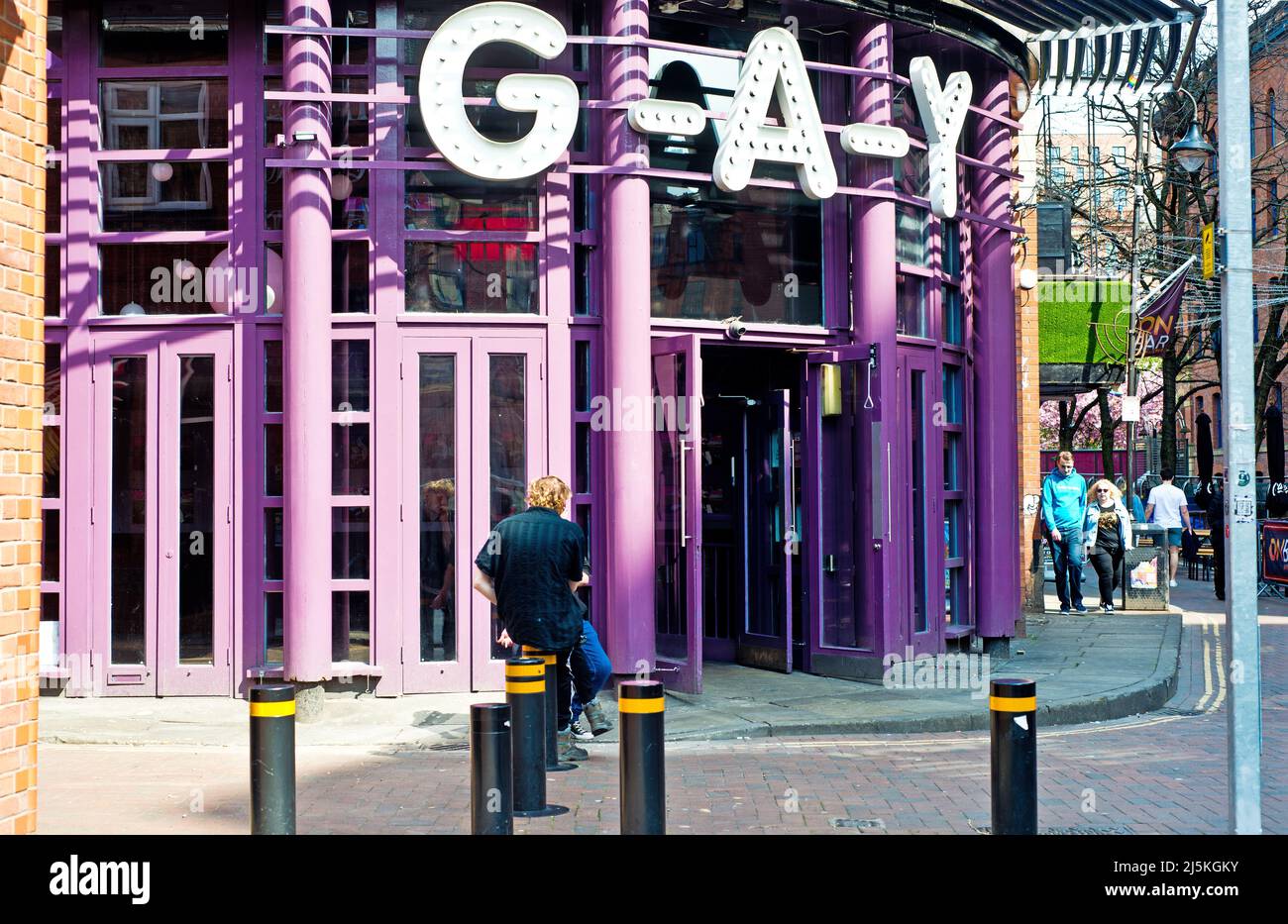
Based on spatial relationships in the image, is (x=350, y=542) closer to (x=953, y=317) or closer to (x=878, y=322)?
(x=878, y=322)

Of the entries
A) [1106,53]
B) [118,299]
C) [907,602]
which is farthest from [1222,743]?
[118,299]

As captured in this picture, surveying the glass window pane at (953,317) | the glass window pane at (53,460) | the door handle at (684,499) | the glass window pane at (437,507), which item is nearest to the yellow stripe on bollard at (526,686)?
the glass window pane at (437,507)

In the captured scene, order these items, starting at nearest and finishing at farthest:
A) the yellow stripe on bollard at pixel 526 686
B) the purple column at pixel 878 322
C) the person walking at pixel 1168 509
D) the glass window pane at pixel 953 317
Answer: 1. the yellow stripe on bollard at pixel 526 686
2. the purple column at pixel 878 322
3. the glass window pane at pixel 953 317
4. the person walking at pixel 1168 509

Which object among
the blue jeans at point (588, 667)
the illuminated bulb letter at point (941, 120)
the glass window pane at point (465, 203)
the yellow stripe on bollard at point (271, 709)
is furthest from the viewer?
Result: the illuminated bulb letter at point (941, 120)

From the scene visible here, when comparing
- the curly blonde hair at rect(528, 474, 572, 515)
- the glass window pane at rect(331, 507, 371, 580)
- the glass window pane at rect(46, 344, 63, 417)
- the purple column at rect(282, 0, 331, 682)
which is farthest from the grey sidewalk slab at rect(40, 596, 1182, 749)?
the glass window pane at rect(46, 344, 63, 417)

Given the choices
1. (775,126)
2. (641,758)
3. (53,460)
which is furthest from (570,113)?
(641,758)

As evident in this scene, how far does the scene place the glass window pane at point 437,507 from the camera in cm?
1111

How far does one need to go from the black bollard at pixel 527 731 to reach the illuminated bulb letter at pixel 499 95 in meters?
4.89

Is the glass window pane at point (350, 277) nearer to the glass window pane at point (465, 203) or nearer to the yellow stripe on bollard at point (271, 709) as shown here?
the glass window pane at point (465, 203)

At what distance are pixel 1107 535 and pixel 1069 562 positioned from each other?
1221 millimetres

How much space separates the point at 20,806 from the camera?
4.81 metres

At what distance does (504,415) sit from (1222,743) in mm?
5670
